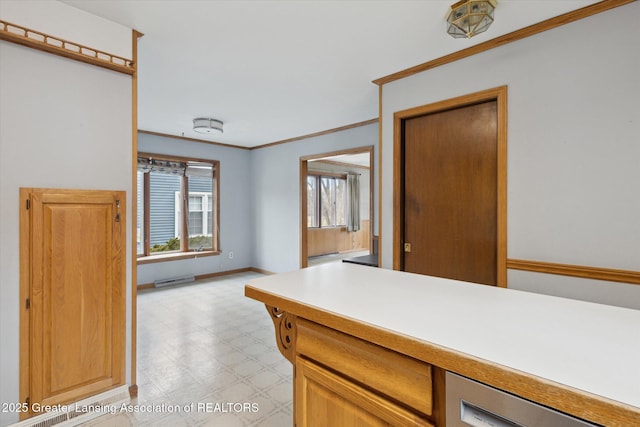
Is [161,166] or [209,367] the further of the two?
[161,166]

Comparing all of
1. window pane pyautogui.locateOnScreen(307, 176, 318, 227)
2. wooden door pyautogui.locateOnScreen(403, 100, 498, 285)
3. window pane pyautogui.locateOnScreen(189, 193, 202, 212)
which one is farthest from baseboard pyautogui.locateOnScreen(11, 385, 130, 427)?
window pane pyautogui.locateOnScreen(307, 176, 318, 227)

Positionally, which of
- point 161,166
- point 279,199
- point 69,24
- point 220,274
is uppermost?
point 69,24

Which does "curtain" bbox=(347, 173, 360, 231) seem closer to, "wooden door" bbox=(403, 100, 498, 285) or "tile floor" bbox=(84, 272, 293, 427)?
"tile floor" bbox=(84, 272, 293, 427)

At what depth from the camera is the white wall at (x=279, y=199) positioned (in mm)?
5227

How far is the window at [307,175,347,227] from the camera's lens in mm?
8000

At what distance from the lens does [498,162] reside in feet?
7.07

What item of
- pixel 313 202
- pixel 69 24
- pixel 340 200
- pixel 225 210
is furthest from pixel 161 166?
pixel 340 200

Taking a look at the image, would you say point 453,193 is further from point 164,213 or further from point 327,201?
point 327,201

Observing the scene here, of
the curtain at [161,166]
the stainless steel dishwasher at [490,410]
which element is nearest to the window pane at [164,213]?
the curtain at [161,166]

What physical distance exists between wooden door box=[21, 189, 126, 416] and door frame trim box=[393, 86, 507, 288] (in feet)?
6.96

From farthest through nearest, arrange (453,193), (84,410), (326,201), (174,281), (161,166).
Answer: (326,201)
(174,281)
(161,166)
(453,193)
(84,410)

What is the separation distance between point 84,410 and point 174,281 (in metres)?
3.36

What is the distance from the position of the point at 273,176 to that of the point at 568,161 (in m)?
4.51

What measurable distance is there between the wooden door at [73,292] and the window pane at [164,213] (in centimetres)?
335
